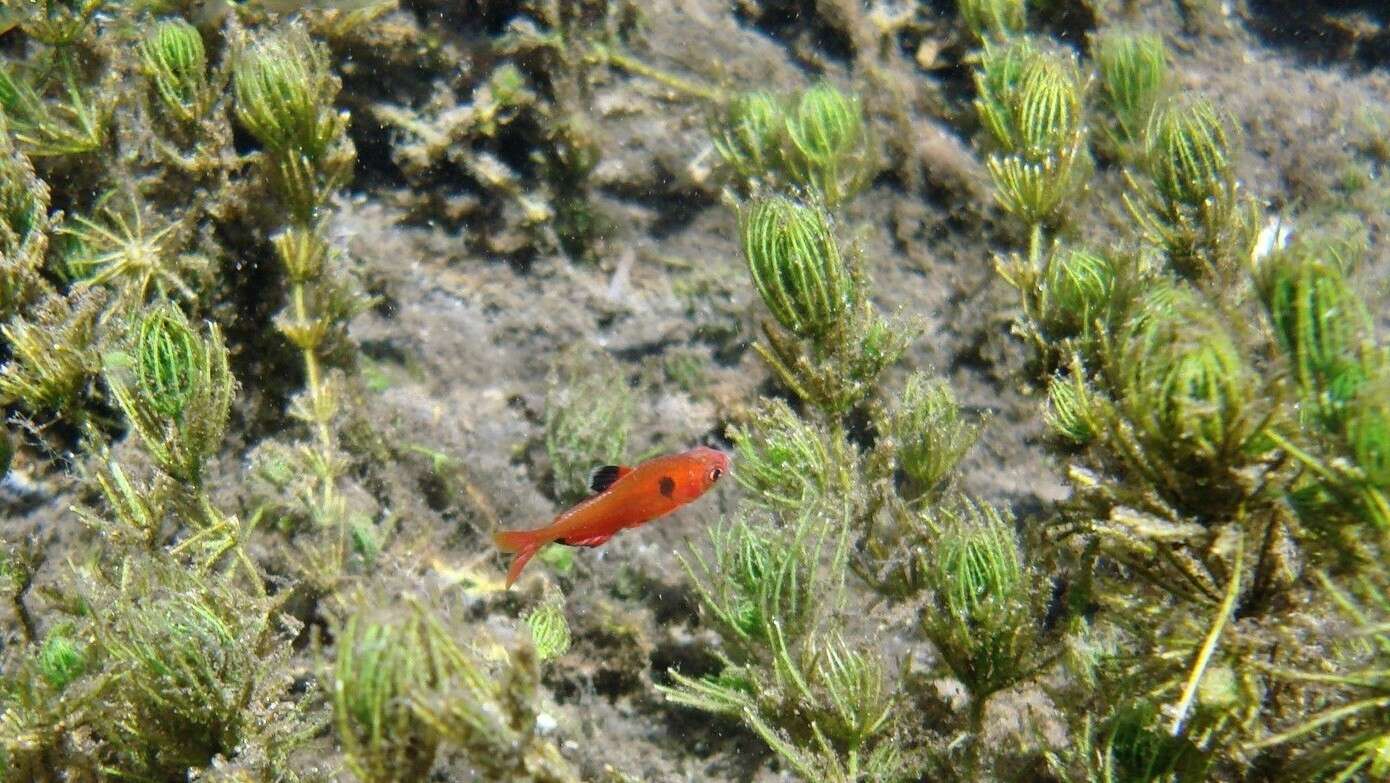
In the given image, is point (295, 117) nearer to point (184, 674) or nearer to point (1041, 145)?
point (184, 674)

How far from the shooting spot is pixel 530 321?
4543 millimetres

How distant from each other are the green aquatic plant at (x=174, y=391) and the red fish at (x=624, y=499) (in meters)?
1.13

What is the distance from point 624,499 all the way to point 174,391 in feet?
5.32

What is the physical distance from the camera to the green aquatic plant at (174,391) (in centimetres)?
301

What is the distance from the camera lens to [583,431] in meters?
4.04

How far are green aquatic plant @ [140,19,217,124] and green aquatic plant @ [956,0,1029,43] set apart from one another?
13.0ft

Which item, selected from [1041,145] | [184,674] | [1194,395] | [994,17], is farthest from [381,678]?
[994,17]

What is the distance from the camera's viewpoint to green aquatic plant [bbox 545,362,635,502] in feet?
13.3

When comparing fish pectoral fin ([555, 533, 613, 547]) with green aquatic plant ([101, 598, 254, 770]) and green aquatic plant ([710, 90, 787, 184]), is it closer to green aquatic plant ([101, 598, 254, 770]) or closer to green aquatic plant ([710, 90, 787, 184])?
green aquatic plant ([101, 598, 254, 770])

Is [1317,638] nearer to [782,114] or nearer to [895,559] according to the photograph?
[895,559]

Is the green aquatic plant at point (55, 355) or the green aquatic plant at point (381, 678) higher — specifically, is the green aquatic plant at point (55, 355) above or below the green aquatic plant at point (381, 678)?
below

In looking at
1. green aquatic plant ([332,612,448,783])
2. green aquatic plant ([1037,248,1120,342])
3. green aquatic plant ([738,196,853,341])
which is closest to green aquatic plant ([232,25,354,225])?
green aquatic plant ([738,196,853,341])

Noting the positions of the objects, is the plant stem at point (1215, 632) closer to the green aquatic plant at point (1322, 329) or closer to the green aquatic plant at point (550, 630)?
the green aquatic plant at point (1322, 329)

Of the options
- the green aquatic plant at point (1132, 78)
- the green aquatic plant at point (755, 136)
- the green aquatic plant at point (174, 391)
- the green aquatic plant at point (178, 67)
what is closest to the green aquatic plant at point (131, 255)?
the green aquatic plant at point (178, 67)
